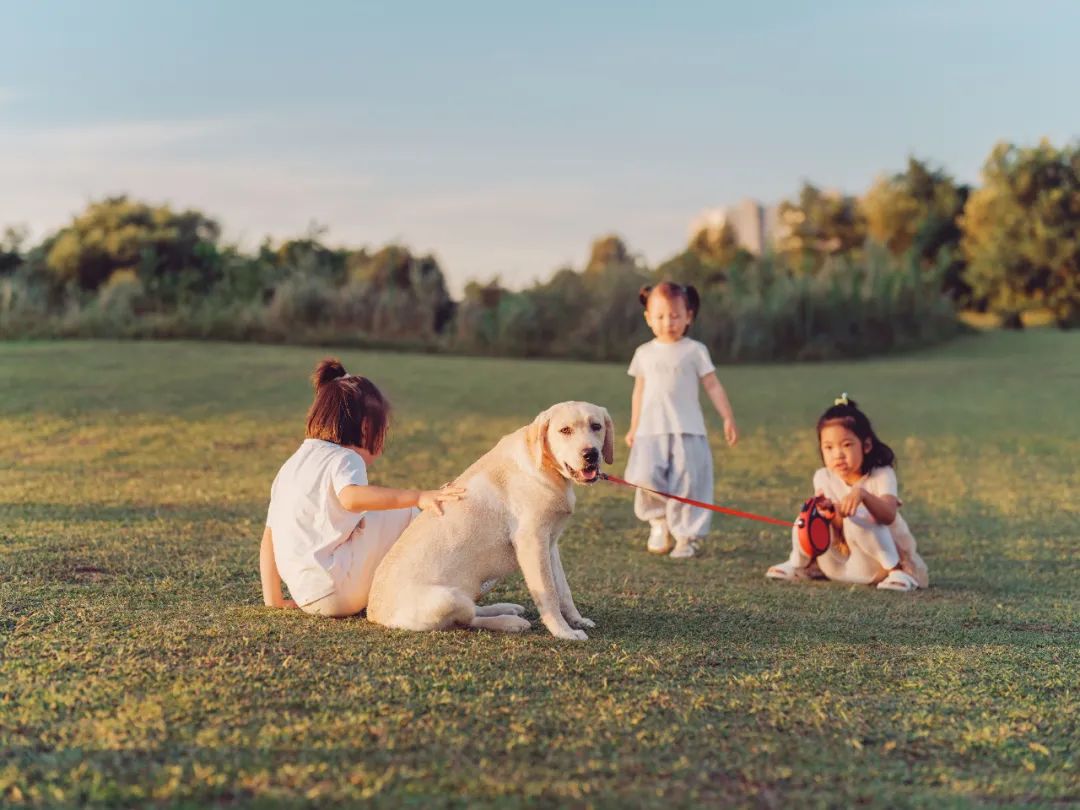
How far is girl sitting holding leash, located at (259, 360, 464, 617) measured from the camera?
14.7ft

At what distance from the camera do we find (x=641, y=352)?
7551mm

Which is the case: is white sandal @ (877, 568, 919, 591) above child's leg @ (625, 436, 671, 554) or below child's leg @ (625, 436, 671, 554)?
below

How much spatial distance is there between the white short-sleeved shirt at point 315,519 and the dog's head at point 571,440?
694 millimetres

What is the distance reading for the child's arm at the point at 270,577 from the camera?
15.8ft

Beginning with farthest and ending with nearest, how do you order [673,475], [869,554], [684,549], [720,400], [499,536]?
[673,475]
[720,400]
[684,549]
[869,554]
[499,536]

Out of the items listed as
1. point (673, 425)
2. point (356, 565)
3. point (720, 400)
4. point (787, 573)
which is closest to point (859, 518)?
point (787, 573)

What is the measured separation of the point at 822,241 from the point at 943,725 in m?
48.3

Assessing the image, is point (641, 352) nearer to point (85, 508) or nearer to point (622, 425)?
point (85, 508)

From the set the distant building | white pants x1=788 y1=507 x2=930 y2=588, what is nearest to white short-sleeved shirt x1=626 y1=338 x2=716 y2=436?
white pants x1=788 y1=507 x2=930 y2=588

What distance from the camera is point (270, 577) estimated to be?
4.84 metres

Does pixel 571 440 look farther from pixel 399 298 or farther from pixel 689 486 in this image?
pixel 399 298

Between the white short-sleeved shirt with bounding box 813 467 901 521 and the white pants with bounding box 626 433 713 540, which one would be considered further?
the white pants with bounding box 626 433 713 540

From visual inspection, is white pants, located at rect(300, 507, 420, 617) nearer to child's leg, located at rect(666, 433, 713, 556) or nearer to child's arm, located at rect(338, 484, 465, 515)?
child's arm, located at rect(338, 484, 465, 515)

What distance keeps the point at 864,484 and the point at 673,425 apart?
1.47 meters
